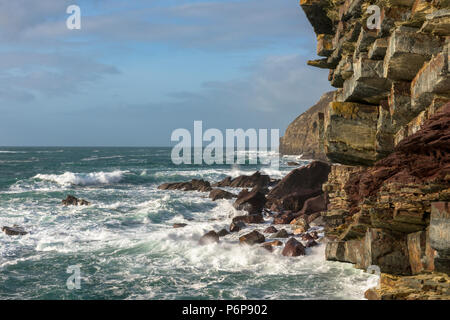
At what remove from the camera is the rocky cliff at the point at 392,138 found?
32.2 ft

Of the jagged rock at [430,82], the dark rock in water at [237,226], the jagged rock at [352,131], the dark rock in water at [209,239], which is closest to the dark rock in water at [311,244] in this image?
the dark rock in water at [209,239]

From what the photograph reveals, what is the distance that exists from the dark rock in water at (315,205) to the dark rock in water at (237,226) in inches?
182

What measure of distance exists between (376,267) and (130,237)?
1492cm

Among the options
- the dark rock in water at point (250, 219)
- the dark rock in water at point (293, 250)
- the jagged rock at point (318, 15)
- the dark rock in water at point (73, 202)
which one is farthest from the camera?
the dark rock in water at point (73, 202)

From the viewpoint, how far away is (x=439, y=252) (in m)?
9.18

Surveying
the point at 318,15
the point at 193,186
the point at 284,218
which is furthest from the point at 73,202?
the point at 318,15

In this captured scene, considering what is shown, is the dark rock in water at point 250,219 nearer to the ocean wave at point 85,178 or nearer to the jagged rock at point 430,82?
the jagged rock at point 430,82

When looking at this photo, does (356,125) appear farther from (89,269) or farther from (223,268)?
(89,269)

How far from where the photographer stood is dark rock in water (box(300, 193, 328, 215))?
1125 inches

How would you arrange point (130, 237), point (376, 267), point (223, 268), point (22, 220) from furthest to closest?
point (22, 220)
point (130, 237)
point (223, 268)
point (376, 267)

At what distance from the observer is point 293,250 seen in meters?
19.3

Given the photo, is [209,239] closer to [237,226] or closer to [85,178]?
[237,226]
